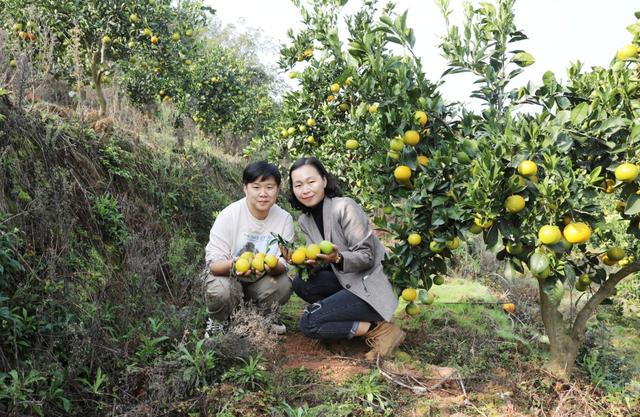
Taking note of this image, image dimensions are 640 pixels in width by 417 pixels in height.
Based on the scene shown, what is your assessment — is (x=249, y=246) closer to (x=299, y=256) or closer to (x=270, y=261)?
(x=270, y=261)

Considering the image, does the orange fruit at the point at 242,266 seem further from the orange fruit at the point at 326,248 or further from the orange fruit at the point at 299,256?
the orange fruit at the point at 326,248

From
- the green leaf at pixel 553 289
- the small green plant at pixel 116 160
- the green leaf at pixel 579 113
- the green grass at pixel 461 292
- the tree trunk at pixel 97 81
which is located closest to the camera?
the green leaf at pixel 579 113

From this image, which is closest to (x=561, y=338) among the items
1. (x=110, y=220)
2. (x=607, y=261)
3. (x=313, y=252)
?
(x=607, y=261)

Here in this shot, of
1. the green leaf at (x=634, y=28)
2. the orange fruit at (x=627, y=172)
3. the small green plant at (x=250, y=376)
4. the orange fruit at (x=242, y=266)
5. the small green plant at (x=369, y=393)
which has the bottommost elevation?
the small green plant at (x=369, y=393)

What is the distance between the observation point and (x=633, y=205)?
215 cm

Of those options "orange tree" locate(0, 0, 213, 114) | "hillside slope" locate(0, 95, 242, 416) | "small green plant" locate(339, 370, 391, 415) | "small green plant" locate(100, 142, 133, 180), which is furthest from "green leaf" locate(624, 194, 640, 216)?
"orange tree" locate(0, 0, 213, 114)

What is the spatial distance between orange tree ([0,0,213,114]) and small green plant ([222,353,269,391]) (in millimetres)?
3848

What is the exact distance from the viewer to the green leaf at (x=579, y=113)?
2191 mm

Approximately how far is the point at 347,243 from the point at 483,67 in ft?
4.40

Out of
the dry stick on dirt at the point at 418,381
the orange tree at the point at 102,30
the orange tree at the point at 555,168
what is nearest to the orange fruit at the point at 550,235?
the orange tree at the point at 555,168

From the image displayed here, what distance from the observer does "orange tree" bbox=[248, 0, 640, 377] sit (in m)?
2.15

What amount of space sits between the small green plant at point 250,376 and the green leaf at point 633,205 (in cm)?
192

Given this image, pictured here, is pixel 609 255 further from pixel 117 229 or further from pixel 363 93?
pixel 117 229

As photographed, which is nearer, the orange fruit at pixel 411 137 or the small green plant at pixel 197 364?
the small green plant at pixel 197 364
